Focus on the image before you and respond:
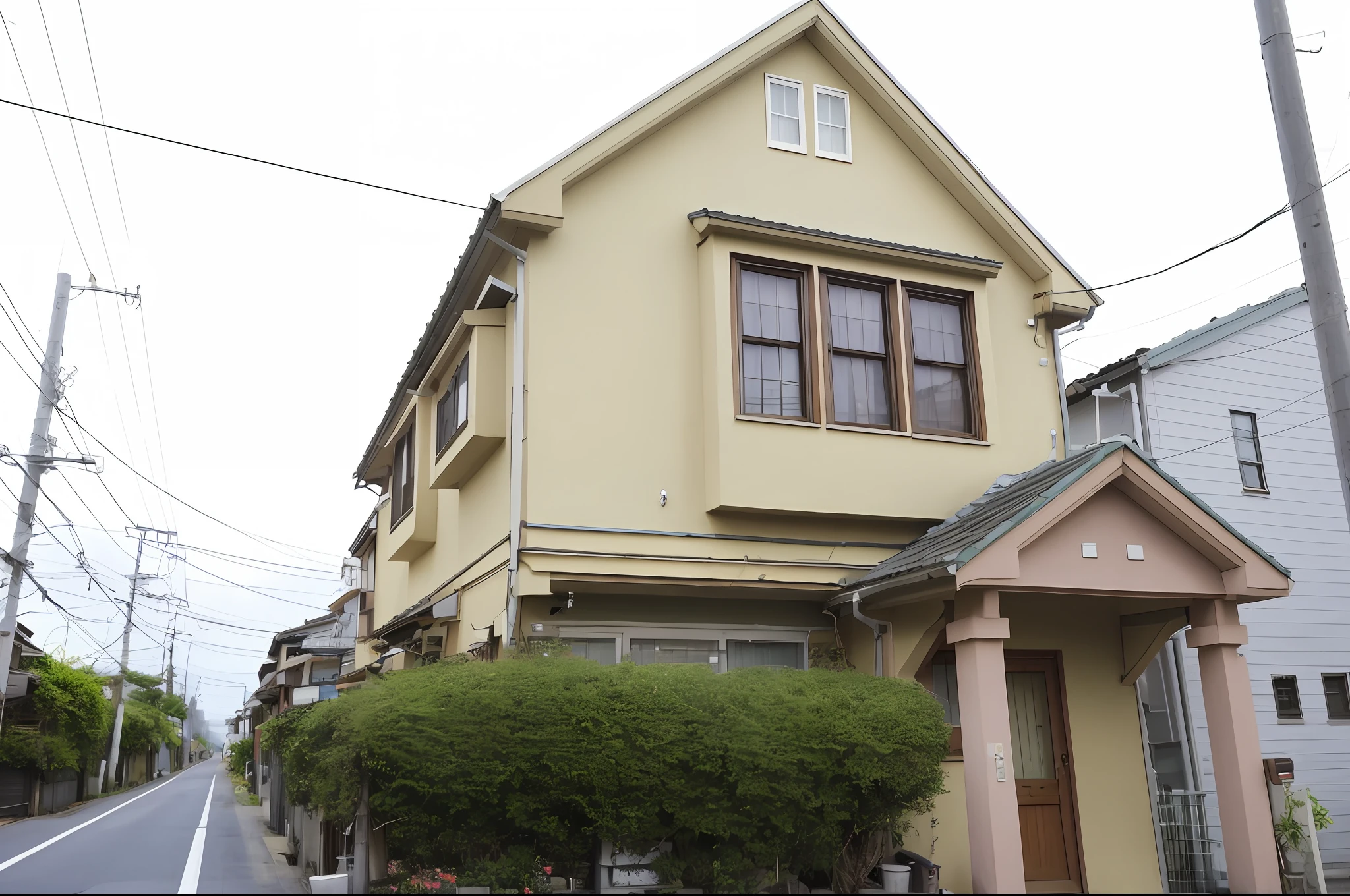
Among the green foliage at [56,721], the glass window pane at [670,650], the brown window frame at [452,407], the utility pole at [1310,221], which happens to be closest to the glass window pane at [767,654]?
the glass window pane at [670,650]

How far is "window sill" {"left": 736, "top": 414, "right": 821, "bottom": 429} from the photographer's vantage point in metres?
11.3

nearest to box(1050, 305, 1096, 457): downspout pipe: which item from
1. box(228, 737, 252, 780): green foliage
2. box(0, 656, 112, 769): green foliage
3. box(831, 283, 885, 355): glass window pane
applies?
box(831, 283, 885, 355): glass window pane

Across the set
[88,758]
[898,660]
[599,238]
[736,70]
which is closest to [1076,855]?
[898,660]

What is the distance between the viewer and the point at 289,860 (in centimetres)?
1454

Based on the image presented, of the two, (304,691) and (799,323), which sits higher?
(799,323)

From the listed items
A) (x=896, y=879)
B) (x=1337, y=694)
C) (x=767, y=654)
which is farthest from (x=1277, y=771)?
(x=1337, y=694)

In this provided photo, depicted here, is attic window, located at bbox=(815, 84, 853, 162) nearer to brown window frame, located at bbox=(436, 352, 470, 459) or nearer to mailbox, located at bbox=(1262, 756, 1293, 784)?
brown window frame, located at bbox=(436, 352, 470, 459)

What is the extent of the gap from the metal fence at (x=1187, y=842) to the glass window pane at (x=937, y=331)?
5913 millimetres

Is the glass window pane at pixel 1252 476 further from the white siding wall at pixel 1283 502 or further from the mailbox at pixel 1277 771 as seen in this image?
the mailbox at pixel 1277 771

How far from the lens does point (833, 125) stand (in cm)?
1332

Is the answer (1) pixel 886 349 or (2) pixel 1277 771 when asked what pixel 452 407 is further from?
(2) pixel 1277 771

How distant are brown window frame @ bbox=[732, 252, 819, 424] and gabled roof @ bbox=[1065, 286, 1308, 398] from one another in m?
4.95

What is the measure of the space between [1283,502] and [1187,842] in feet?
18.1

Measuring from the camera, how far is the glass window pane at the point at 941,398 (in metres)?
12.6
